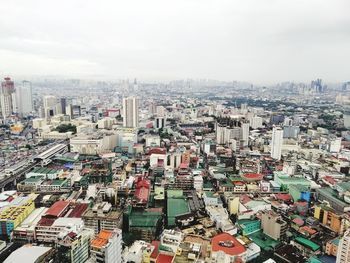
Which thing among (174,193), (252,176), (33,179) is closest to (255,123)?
(252,176)

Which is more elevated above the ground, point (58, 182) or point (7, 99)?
point (7, 99)

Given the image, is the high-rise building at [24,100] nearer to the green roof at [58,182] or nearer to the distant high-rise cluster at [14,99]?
the distant high-rise cluster at [14,99]

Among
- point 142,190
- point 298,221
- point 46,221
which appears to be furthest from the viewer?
point 142,190

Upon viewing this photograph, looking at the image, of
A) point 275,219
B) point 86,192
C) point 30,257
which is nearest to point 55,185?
point 86,192

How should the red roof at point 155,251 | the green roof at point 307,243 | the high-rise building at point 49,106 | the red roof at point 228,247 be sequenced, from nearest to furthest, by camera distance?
the red roof at point 228,247, the red roof at point 155,251, the green roof at point 307,243, the high-rise building at point 49,106

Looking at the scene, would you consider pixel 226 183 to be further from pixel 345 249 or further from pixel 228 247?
pixel 345 249

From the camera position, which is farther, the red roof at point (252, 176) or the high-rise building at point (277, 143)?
the high-rise building at point (277, 143)

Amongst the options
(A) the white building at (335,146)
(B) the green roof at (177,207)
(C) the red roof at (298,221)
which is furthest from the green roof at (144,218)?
(A) the white building at (335,146)
